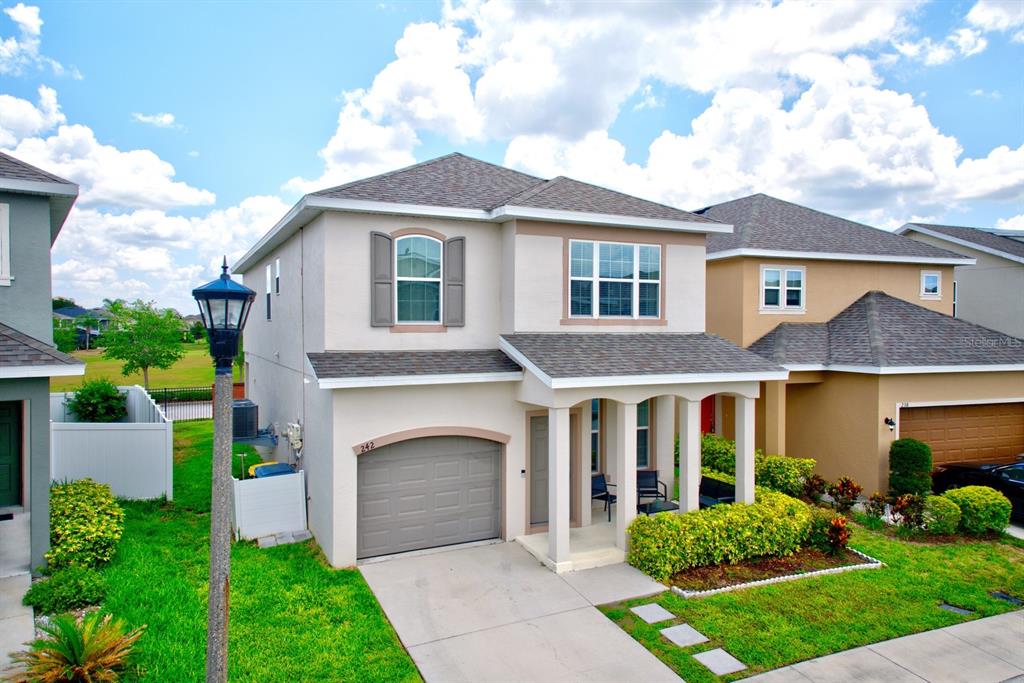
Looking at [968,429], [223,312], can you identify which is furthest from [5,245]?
[968,429]

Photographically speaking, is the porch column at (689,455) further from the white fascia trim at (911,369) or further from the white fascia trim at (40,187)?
the white fascia trim at (40,187)

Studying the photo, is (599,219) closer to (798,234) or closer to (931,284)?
(798,234)

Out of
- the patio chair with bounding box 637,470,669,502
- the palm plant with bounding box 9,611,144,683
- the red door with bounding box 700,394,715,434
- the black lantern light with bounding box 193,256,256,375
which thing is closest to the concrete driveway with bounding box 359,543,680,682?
the patio chair with bounding box 637,470,669,502

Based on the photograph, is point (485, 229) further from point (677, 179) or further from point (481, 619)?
point (677, 179)

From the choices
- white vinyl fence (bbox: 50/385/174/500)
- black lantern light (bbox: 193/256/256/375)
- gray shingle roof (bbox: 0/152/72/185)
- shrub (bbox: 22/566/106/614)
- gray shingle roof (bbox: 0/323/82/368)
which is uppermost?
gray shingle roof (bbox: 0/152/72/185)

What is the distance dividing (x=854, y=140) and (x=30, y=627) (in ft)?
76.8

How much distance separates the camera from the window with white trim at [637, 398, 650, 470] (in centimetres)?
1365

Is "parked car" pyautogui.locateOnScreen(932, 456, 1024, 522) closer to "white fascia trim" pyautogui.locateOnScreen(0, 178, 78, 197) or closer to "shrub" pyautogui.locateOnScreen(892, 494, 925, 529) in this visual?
"shrub" pyautogui.locateOnScreen(892, 494, 925, 529)

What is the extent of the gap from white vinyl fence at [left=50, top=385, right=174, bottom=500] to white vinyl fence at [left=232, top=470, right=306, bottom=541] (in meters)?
3.03

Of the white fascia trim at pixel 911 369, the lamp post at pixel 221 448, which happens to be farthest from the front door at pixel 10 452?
the white fascia trim at pixel 911 369

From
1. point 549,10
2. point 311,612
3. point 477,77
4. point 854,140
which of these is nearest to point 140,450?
point 311,612

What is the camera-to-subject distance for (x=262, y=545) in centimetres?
1054

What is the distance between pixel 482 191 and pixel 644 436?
22.0 feet

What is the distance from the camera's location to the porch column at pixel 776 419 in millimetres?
15172
